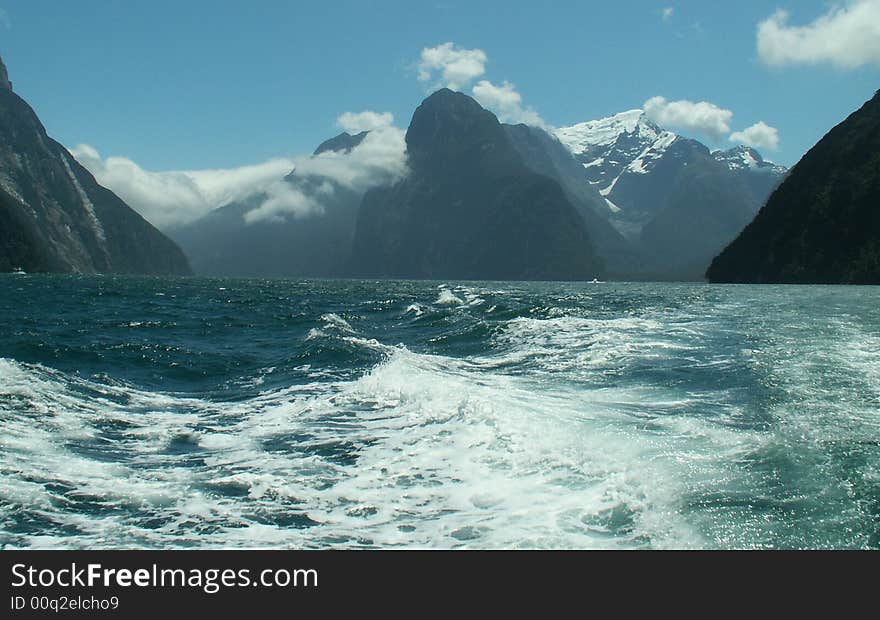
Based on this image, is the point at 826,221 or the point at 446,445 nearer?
the point at 446,445

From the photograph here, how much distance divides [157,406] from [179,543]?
10.5m

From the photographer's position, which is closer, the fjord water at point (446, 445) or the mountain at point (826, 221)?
the fjord water at point (446, 445)

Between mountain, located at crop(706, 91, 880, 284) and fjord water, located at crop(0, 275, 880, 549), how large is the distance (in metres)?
98.1

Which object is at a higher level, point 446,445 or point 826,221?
point 826,221

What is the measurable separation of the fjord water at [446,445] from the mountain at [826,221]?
322 feet

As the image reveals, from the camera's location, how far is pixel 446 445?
1389 centimetres

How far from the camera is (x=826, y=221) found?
119 meters

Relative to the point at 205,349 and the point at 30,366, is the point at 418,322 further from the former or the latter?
the point at 30,366

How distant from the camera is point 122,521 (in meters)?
9.47

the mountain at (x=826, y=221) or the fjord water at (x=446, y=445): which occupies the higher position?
the mountain at (x=826, y=221)

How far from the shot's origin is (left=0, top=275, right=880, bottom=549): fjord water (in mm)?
9156

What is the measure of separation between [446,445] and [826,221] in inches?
5003

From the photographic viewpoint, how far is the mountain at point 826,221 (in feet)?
368
